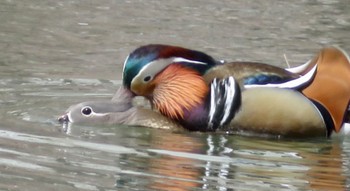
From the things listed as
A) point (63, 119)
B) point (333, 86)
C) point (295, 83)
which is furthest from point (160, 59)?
point (333, 86)

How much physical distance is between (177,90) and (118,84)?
123cm

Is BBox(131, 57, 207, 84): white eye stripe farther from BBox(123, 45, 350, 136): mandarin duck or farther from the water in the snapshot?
the water

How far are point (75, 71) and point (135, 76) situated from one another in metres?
1.57

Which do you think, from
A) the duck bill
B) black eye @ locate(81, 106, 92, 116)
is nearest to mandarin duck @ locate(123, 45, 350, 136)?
black eye @ locate(81, 106, 92, 116)

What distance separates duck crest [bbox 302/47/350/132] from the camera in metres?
6.83

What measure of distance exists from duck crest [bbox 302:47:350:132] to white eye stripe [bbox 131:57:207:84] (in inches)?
25.2

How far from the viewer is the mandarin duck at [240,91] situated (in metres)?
6.77

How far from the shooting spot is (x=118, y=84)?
26.6ft

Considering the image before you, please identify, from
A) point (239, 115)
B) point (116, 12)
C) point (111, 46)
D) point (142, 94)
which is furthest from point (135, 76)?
point (116, 12)

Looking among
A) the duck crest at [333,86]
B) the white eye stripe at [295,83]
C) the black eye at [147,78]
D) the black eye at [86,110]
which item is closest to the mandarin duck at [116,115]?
the black eye at [86,110]

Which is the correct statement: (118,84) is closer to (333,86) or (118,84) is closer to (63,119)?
(63,119)

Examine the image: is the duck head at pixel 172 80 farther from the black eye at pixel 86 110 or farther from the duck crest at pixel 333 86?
the duck crest at pixel 333 86

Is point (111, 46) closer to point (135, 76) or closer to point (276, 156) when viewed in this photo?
point (135, 76)

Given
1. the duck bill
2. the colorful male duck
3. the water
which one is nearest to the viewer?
the water
